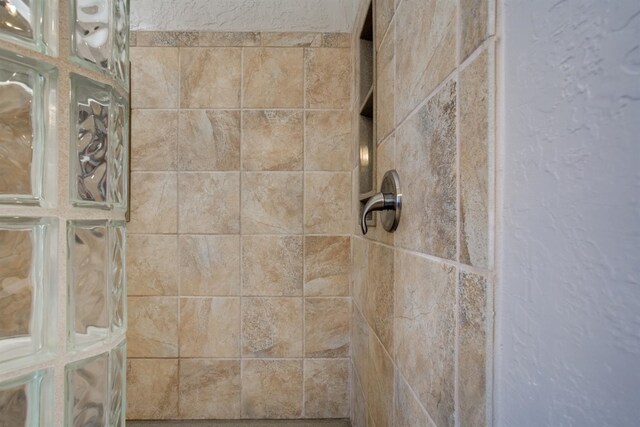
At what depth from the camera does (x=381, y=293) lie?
819mm

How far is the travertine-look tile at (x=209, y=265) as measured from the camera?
1.33m

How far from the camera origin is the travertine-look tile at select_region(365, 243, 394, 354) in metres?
0.73

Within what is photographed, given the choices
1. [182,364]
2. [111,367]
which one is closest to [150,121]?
[182,364]

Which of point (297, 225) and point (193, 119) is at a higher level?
point (193, 119)

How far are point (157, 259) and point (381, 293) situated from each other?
93 centimetres

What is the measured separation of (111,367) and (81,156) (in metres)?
0.31

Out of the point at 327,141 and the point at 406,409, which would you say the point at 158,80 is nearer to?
the point at 327,141

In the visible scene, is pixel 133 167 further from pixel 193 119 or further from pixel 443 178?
pixel 443 178

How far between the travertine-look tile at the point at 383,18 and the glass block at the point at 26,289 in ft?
2.34

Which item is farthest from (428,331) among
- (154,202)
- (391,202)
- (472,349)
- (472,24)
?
(154,202)

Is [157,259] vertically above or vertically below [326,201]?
below

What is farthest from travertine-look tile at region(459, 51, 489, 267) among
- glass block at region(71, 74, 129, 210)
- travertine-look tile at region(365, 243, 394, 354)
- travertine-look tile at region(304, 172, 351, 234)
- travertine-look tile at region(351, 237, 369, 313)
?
travertine-look tile at region(304, 172, 351, 234)

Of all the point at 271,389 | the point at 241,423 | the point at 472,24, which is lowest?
the point at 241,423

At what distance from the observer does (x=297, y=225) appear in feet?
4.44
